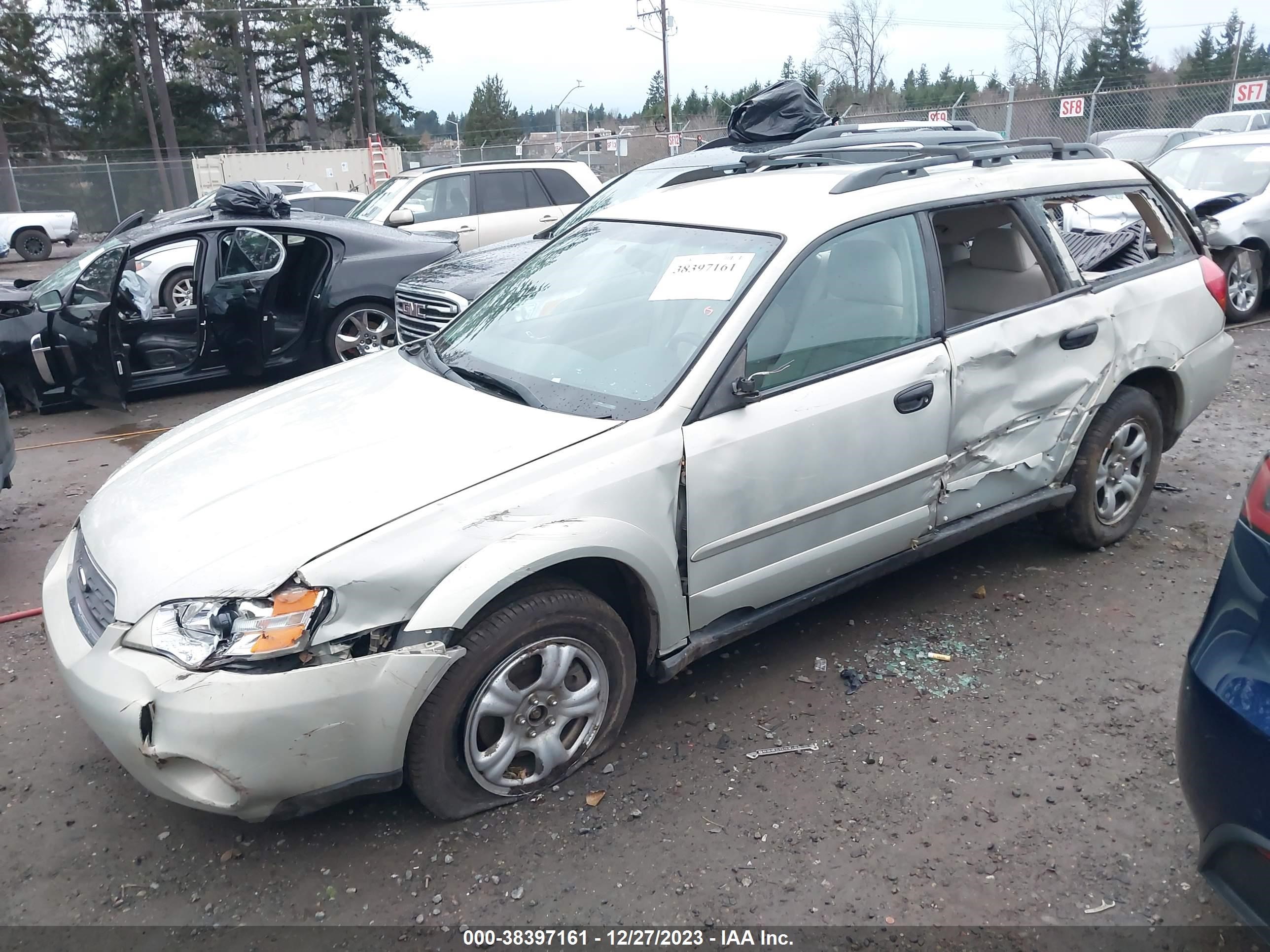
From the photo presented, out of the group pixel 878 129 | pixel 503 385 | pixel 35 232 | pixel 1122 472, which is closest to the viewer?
pixel 503 385

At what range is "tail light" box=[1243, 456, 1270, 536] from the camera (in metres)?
2.04

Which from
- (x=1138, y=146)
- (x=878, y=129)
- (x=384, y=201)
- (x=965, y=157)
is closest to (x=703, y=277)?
(x=965, y=157)

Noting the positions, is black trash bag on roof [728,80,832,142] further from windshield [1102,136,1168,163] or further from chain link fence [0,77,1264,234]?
windshield [1102,136,1168,163]

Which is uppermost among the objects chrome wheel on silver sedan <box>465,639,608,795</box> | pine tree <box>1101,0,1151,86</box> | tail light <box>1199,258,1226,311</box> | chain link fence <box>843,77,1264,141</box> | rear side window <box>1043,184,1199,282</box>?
pine tree <box>1101,0,1151,86</box>

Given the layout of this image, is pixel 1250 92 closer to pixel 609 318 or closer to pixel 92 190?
pixel 609 318

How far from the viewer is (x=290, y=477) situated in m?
2.87

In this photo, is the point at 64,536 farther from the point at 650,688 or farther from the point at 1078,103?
the point at 1078,103

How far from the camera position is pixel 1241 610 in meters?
2.02

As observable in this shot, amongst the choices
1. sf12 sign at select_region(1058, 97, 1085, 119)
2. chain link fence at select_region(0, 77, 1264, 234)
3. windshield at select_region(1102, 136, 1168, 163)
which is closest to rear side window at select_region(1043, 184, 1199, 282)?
chain link fence at select_region(0, 77, 1264, 234)

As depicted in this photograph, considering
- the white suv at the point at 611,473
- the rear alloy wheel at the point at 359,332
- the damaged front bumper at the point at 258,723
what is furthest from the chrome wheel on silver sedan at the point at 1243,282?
the damaged front bumper at the point at 258,723

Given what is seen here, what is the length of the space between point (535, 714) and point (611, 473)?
774 millimetres

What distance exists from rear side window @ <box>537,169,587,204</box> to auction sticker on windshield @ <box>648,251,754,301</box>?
25.9 feet

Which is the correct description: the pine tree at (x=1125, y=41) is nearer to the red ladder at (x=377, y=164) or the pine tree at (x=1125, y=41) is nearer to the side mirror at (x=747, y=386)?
the red ladder at (x=377, y=164)

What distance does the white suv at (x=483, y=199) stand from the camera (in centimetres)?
1056
